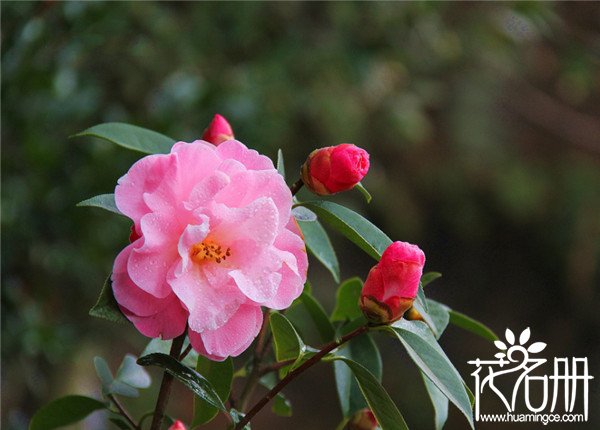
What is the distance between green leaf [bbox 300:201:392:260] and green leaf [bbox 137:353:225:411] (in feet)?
0.44

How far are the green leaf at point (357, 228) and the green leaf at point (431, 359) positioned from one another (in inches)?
2.0

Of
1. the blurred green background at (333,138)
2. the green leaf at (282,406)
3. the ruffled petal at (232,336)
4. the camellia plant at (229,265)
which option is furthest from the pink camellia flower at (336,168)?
the blurred green background at (333,138)

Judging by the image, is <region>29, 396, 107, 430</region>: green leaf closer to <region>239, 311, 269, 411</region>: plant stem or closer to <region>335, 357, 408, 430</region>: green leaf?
<region>239, 311, 269, 411</region>: plant stem

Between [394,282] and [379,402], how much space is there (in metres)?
0.08

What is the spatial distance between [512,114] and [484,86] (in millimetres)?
312

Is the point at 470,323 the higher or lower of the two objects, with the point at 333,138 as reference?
higher

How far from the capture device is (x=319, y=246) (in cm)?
66

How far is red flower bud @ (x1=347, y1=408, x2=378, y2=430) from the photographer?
0.62m

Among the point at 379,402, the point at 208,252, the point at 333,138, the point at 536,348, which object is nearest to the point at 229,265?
the point at 208,252

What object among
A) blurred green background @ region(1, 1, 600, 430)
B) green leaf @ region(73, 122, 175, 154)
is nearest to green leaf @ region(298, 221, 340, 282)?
green leaf @ region(73, 122, 175, 154)

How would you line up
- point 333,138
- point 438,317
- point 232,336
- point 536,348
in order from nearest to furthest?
point 232,336 → point 438,317 → point 536,348 → point 333,138

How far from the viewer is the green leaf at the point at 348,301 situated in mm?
693

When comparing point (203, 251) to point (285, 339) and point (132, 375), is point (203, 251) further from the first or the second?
point (132, 375)

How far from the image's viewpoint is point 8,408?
1679 millimetres
